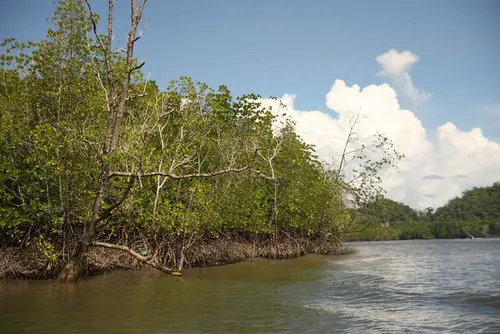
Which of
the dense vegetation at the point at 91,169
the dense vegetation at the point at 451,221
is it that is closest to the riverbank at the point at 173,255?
the dense vegetation at the point at 91,169

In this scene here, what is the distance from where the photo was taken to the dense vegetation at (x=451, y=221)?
71275mm

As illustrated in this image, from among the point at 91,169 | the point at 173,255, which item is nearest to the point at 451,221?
the point at 173,255

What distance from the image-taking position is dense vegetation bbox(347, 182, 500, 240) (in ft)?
234

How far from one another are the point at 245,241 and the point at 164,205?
327 inches

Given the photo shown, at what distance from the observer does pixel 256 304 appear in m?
11.4

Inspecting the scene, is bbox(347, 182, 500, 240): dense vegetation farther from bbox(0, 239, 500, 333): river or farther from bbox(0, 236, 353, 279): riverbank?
bbox(0, 239, 500, 333): river

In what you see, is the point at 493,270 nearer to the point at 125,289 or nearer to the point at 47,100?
the point at 125,289

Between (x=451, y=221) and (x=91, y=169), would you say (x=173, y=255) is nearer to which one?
(x=91, y=169)

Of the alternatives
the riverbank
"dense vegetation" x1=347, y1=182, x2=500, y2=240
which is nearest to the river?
the riverbank

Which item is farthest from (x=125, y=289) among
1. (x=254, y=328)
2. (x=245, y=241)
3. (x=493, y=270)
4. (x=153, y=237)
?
(x=493, y=270)

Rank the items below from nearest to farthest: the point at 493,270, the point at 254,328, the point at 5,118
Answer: the point at 254,328 → the point at 5,118 → the point at 493,270

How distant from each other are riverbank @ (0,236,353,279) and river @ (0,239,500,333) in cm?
60

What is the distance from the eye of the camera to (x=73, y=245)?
15.6 meters

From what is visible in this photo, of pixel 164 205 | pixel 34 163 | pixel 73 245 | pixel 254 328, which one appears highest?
pixel 34 163
